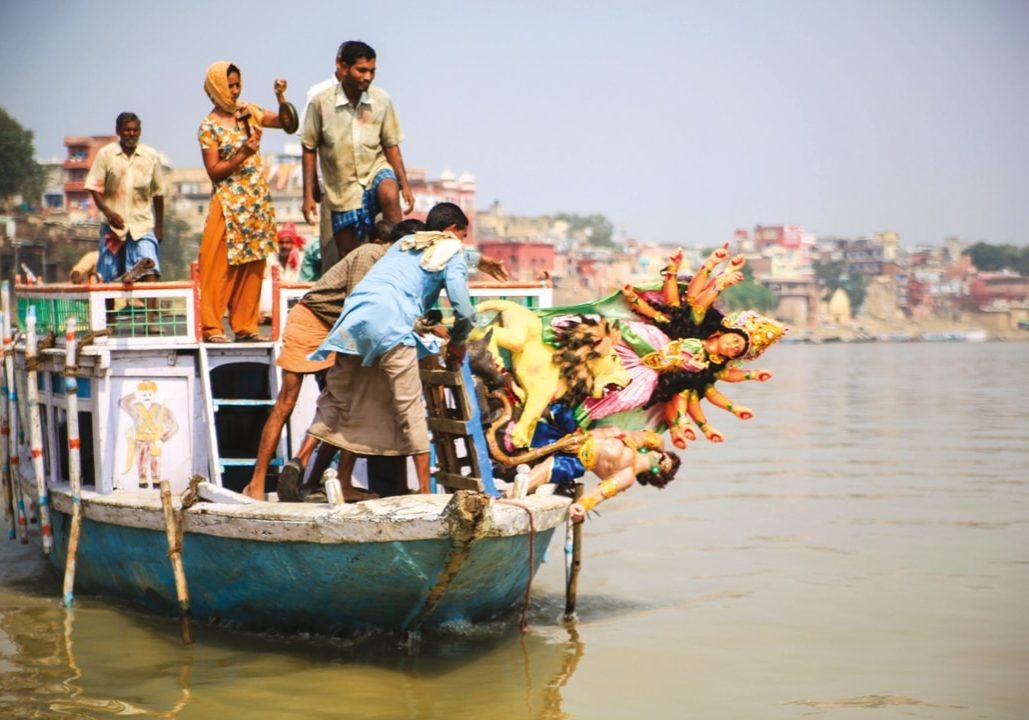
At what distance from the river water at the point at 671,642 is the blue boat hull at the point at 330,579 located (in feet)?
0.75

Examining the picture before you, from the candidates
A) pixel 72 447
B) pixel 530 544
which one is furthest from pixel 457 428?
pixel 72 447

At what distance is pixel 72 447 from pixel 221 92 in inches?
99.3

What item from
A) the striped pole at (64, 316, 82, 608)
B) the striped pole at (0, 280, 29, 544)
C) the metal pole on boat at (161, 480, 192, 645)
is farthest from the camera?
the striped pole at (0, 280, 29, 544)

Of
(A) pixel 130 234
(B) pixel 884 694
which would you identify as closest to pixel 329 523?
(B) pixel 884 694

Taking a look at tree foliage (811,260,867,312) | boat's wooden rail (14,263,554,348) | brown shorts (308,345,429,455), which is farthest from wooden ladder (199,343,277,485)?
tree foliage (811,260,867,312)

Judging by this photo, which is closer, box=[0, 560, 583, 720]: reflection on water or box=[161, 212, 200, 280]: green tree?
box=[0, 560, 583, 720]: reflection on water

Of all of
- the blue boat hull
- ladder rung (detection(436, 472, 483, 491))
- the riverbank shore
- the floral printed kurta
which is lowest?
the riverbank shore

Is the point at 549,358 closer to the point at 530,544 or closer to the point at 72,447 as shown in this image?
the point at 530,544

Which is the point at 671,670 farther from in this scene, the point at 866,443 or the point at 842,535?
the point at 866,443

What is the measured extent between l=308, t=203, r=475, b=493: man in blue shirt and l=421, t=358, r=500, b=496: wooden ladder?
169mm

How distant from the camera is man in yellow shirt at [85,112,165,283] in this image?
467 inches

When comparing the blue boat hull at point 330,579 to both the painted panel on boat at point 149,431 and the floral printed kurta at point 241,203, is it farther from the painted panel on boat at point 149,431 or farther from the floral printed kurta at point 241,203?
the floral printed kurta at point 241,203

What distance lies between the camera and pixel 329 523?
824 cm

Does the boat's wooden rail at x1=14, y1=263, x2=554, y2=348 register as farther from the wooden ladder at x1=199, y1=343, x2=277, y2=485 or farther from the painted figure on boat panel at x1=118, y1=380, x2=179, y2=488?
the painted figure on boat panel at x1=118, y1=380, x2=179, y2=488
